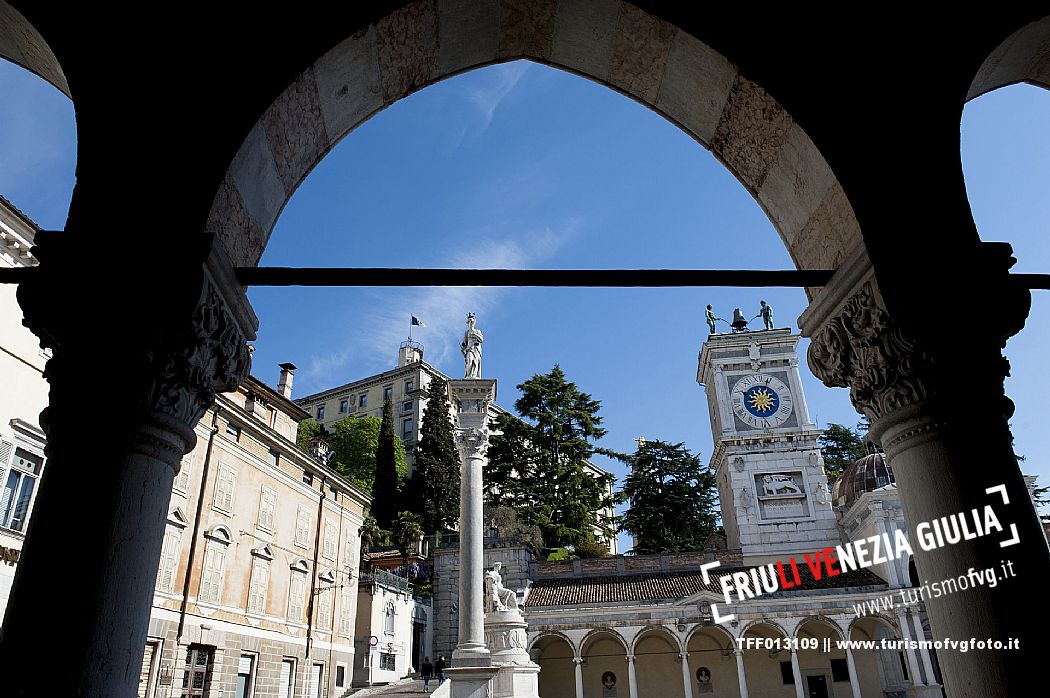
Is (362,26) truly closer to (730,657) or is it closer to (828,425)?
(730,657)

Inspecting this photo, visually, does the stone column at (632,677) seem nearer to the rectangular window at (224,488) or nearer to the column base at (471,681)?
the rectangular window at (224,488)

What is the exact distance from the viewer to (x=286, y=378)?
145 feet

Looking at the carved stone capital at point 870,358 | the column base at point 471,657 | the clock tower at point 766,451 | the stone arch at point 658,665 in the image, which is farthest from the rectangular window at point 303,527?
the carved stone capital at point 870,358

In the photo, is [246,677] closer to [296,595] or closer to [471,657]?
[296,595]

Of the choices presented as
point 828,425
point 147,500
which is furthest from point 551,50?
point 828,425

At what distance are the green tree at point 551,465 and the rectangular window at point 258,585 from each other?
21510 millimetres

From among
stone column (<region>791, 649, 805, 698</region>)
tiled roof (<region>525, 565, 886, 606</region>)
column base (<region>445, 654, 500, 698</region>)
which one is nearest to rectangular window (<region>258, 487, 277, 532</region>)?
column base (<region>445, 654, 500, 698</region>)

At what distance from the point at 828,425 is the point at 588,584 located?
106 ft

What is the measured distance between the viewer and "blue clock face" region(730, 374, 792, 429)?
38.6m

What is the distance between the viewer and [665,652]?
3259 cm

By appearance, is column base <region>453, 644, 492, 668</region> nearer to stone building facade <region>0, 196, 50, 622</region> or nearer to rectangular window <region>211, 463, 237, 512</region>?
stone building facade <region>0, 196, 50, 622</region>

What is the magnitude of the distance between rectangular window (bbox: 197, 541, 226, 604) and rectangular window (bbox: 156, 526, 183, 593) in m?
1.20

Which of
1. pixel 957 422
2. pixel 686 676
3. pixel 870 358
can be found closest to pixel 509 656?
pixel 870 358

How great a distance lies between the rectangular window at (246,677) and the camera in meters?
20.9
